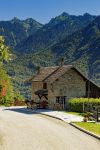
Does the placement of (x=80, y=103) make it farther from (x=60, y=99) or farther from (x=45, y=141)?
(x=45, y=141)

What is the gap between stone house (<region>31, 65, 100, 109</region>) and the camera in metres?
70.3

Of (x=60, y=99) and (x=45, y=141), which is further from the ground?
(x=60, y=99)

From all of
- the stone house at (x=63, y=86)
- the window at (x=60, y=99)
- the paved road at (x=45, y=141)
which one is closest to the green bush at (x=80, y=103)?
the stone house at (x=63, y=86)

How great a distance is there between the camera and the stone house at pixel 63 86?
7031 cm

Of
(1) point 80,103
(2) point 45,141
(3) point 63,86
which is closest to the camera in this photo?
(2) point 45,141

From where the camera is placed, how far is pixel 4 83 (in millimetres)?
84625

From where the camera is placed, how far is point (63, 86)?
7062cm

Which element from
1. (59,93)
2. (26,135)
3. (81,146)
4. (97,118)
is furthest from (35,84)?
(81,146)

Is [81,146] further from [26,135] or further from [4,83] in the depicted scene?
[4,83]

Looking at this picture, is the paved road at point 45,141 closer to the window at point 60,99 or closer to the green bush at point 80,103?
the green bush at point 80,103

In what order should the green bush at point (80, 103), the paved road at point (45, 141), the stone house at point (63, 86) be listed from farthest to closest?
the stone house at point (63, 86) < the green bush at point (80, 103) < the paved road at point (45, 141)

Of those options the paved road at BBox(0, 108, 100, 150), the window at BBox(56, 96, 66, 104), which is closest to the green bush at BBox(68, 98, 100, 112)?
the window at BBox(56, 96, 66, 104)

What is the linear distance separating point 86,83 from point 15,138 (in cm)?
4582

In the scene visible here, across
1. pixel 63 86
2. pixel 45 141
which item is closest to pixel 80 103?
pixel 63 86
